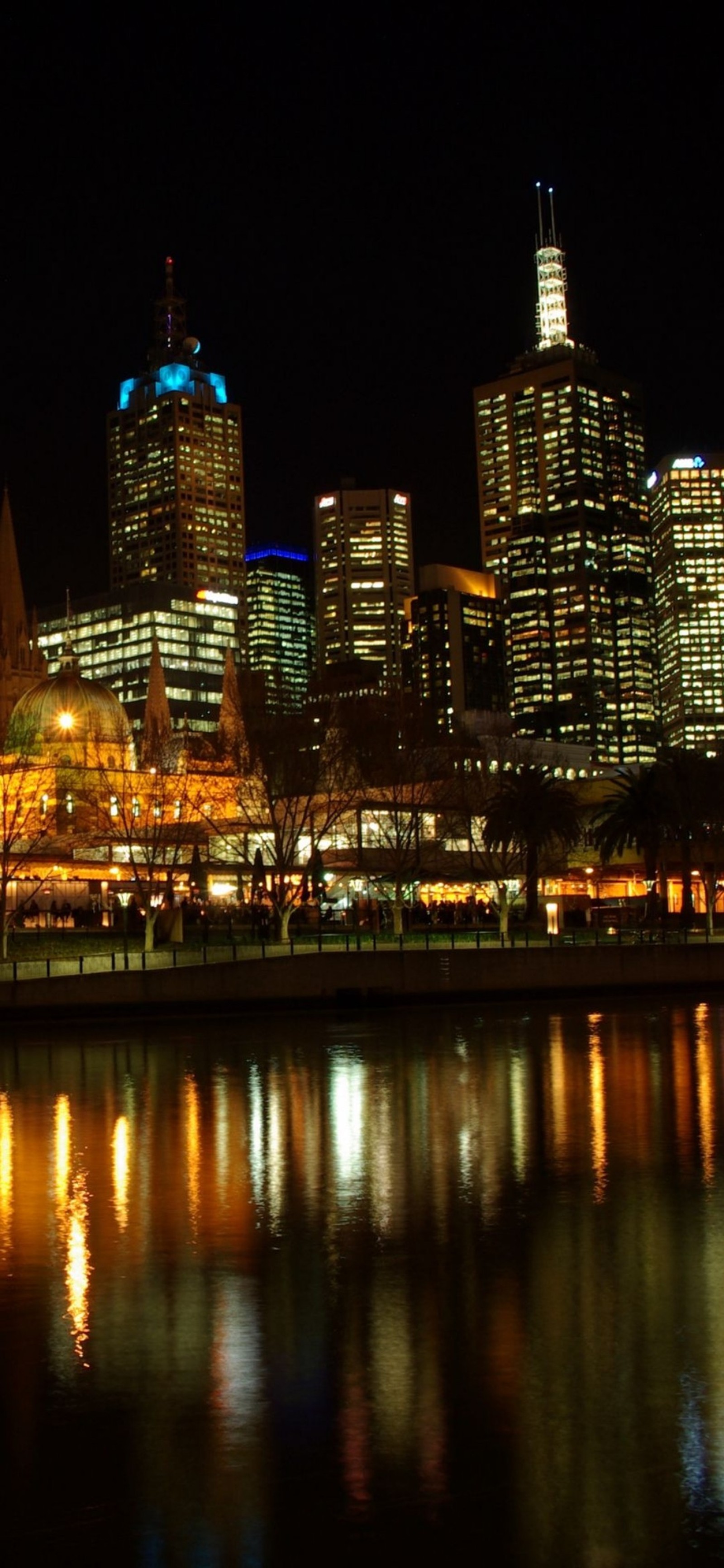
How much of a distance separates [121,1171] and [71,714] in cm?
9431

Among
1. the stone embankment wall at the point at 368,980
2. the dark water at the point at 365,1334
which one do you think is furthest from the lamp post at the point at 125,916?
the dark water at the point at 365,1334

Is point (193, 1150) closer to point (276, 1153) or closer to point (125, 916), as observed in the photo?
point (276, 1153)

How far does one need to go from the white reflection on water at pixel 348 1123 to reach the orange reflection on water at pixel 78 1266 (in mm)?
2586

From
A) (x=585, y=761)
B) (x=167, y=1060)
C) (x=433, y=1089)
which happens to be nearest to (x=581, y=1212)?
(x=433, y=1089)

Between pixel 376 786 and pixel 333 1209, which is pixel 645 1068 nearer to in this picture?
pixel 333 1209

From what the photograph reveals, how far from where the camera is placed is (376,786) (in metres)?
74.9

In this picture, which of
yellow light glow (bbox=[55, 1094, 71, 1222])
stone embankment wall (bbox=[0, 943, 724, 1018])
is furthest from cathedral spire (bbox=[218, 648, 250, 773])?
yellow light glow (bbox=[55, 1094, 71, 1222])

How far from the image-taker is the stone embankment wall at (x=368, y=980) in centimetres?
4250

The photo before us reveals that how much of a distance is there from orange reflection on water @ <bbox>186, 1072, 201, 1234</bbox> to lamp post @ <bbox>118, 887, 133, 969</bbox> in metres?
19.3

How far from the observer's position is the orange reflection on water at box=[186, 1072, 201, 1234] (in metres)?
15.8

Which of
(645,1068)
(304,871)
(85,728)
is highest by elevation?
(85,728)

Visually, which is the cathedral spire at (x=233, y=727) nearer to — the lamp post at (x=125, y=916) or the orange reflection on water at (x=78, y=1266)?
the lamp post at (x=125, y=916)

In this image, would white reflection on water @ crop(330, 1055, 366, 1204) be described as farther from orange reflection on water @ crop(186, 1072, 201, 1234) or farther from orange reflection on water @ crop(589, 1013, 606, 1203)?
orange reflection on water @ crop(589, 1013, 606, 1203)

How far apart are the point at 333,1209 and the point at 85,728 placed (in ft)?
316
